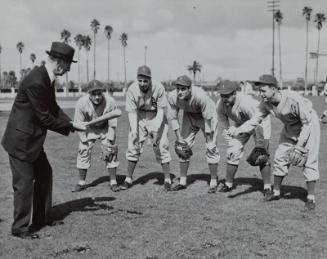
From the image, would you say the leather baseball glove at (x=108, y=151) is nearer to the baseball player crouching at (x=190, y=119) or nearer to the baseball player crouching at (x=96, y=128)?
the baseball player crouching at (x=96, y=128)

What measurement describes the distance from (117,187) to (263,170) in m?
2.77

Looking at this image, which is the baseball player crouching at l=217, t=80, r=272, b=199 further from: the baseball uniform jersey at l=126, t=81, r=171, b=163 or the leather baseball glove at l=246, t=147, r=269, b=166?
the baseball uniform jersey at l=126, t=81, r=171, b=163

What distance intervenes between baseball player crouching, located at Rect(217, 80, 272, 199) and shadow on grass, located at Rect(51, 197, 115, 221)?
7.72 feet

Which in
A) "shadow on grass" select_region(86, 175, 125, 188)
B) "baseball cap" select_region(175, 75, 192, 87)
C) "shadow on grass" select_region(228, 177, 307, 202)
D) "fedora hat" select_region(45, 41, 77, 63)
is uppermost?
"fedora hat" select_region(45, 41, 77, 63)

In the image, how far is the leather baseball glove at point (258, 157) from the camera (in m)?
7.90

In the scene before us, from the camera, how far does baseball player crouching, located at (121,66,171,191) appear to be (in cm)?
860

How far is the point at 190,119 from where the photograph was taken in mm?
8953

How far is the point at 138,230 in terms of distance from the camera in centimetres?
616

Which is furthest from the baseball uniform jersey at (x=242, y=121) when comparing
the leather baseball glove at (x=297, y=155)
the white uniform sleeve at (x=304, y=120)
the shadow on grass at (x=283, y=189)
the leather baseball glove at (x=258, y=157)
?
the leather baseball glove at (x=297, y=155)

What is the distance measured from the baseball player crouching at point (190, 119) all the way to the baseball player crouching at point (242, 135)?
234 mm

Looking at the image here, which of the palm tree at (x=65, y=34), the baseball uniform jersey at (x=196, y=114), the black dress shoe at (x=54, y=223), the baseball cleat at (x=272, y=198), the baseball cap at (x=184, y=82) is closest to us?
the black dress shoe at (x=54, y=223)

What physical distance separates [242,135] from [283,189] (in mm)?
1374

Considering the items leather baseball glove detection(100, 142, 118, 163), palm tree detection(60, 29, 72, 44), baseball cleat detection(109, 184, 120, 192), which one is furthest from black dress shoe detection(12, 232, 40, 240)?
palm tree detection(60, 29, 72, 44)

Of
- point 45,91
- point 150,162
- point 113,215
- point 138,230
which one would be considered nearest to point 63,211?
point 113,215
